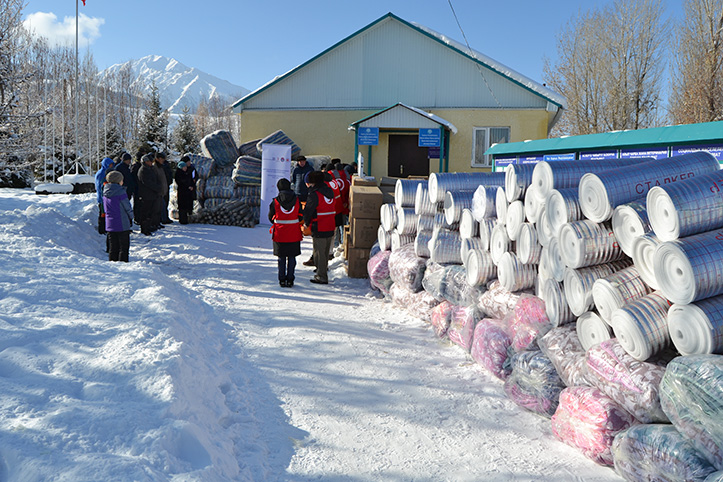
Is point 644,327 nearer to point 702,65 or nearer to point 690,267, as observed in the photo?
point 690,267

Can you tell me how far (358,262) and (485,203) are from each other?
11.1 feet

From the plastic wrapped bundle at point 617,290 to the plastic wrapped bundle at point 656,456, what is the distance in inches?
27.4

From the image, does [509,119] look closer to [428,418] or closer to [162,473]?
[428,418]

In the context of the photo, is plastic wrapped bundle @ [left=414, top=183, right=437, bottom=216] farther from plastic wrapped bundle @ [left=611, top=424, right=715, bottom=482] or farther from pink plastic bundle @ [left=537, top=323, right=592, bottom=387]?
plastic wrapped bundle @ [left=611, top=424, right=715, bottom=482]

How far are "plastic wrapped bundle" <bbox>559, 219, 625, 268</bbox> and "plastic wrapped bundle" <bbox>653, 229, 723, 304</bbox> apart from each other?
0.57 meters

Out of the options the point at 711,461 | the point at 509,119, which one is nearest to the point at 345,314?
the point at 711,461

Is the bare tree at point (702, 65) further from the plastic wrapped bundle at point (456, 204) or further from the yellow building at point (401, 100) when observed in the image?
the plastic wrapped bundle at point (456, 204)

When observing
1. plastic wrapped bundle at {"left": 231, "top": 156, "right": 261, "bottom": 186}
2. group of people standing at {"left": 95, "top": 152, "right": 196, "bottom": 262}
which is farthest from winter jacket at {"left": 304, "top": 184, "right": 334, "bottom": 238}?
plastic wrapped bundle at {"left": 231, "top": 156, "right": 261, "bottom": 186}

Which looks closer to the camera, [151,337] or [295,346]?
[151,337]

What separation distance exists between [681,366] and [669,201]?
34.7 inches

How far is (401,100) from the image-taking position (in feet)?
65.8

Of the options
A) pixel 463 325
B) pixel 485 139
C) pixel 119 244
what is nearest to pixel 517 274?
pixel 463 325

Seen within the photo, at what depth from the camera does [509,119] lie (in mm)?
19547

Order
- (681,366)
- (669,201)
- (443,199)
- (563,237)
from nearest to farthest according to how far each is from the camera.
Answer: (681,366) → (669,201) → (563,237) → (443,199)
